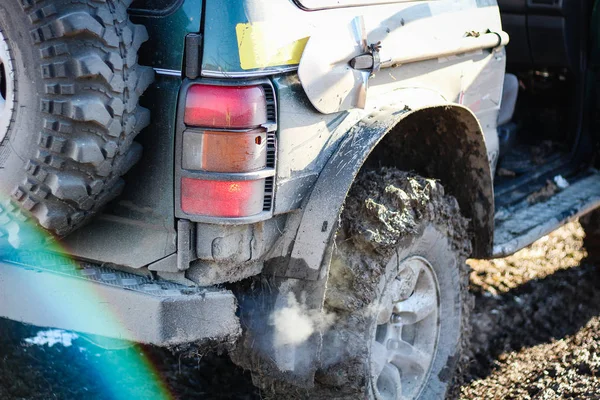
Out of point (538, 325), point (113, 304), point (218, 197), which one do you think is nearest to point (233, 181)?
point (218, 197)

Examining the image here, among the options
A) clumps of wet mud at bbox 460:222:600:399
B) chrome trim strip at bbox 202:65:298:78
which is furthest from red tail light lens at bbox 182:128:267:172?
clumps of wet mud at bbox 460:222:600:399

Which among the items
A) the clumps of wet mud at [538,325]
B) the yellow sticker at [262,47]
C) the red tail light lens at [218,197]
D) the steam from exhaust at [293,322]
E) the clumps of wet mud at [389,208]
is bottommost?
the clumps of wet mud at [538,325]

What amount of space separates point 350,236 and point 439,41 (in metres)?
0.90

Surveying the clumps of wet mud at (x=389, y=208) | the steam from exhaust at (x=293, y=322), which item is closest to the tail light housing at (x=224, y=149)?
the steam from exhaust at (x=293, y=322)

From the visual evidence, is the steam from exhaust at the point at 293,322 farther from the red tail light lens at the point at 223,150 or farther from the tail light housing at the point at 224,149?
the red tail light lens at the point at 223,150

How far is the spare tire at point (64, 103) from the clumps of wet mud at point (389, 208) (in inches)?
33.9

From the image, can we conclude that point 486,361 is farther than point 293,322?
Yes

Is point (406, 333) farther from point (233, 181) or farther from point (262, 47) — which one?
point (262, 47)

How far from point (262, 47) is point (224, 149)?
0.33 meters

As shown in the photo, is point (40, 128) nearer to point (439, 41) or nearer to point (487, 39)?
point (439, 41)

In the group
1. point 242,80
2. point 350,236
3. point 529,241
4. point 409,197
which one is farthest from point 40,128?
point 529,241

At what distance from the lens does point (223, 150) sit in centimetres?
263

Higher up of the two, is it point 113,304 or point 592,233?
point 113,304

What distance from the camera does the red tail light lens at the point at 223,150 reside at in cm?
262
